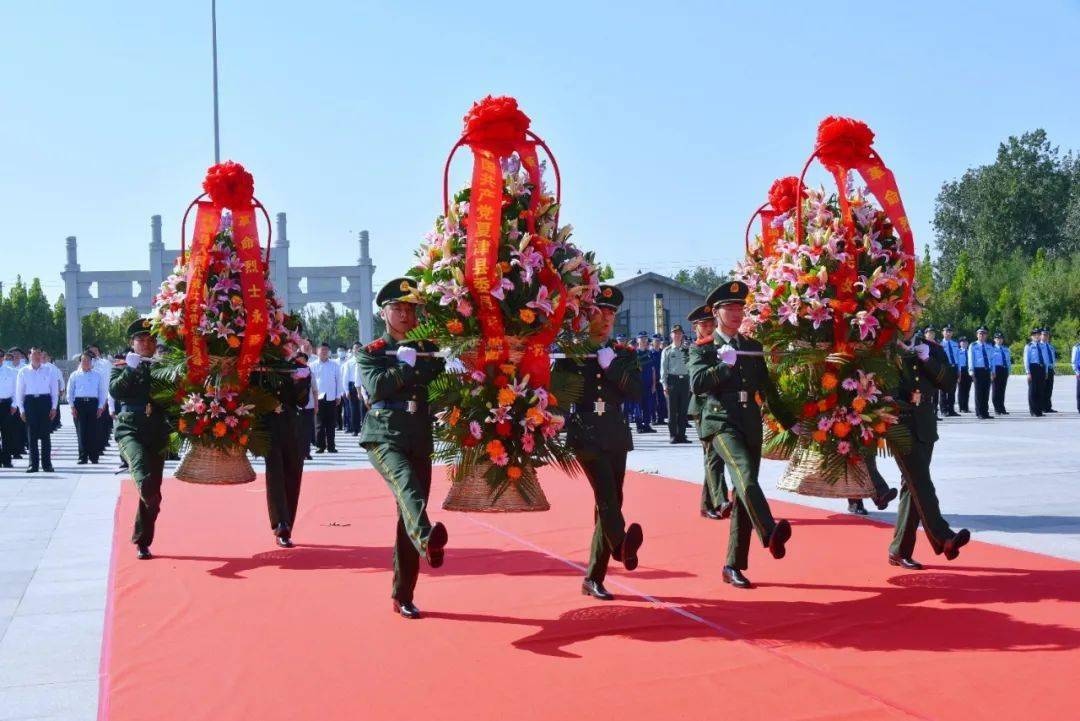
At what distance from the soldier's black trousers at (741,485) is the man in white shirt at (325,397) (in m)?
10.1

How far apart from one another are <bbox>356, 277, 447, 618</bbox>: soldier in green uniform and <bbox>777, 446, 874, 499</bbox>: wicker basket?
2.13 m

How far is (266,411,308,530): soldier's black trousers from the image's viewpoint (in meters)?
7.46

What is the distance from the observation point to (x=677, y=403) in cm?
1602

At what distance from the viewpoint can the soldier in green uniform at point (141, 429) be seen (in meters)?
6.99

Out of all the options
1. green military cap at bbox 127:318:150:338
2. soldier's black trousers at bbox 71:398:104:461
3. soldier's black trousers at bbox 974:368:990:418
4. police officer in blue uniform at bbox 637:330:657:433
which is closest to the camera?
green military cap at bbox 127:318:150:338

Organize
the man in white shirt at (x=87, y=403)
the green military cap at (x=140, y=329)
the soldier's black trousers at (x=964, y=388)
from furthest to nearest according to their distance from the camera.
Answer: the soldier's black trousers at (x=964, y=388), the man in white shirt at (x=87, y=403), the green military cap at (x=140, y=329)

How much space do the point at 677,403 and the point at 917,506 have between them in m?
10.1

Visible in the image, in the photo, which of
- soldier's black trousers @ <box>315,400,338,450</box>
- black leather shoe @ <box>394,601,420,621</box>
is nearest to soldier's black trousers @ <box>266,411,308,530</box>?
black leather shoe @ <box>394,601,420,621</box>

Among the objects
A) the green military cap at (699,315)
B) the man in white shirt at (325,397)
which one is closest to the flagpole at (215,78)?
the man in white shirt at (325,397)

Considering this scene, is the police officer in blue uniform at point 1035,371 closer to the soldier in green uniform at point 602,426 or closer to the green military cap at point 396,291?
the soldier in green uniform at point 602,426

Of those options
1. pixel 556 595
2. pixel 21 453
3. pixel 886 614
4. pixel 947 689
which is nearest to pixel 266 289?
pixel 556 595

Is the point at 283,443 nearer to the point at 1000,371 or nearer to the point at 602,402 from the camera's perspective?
the point at 602,402

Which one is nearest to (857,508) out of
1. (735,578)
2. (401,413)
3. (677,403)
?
(735,578)

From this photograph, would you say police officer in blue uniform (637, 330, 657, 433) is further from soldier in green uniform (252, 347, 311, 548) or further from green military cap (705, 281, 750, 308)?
green military cap (705, 281, 750, 308)
